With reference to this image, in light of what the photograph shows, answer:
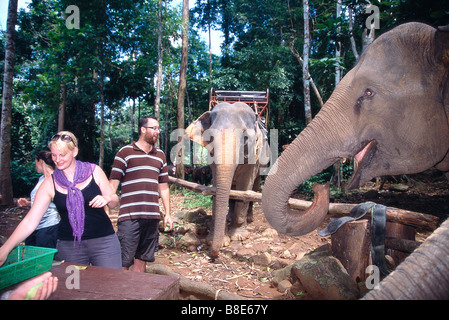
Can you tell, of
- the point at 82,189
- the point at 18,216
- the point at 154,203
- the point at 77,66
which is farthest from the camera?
the point at 77,66

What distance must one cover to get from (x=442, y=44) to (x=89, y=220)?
3283 mm

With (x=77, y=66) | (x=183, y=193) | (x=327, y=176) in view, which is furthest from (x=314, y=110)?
(x=77, y=66)

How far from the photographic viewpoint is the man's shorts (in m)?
3.40

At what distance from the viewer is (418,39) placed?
200 centimetres

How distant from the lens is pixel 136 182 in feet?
11.4

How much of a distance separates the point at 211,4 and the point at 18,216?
858 inches

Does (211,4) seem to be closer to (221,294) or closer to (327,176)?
(327,176)

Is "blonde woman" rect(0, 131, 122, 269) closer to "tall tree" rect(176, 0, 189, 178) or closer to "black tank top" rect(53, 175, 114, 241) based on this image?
"black tank top" rect(53, 175, 114, 241)

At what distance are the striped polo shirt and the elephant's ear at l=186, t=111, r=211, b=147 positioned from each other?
2.41 meters

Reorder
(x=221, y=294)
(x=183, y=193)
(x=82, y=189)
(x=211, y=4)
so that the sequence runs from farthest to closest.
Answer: (x=211, y=4), (x=183, y=193), (x=221, y=294), (x=82, y=189)

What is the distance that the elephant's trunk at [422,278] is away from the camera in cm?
115

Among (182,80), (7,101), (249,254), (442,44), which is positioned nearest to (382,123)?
(442,44)

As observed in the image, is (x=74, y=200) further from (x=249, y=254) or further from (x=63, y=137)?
(x=249, y=254)

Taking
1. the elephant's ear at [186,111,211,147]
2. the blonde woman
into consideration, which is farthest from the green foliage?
the blonde woman
